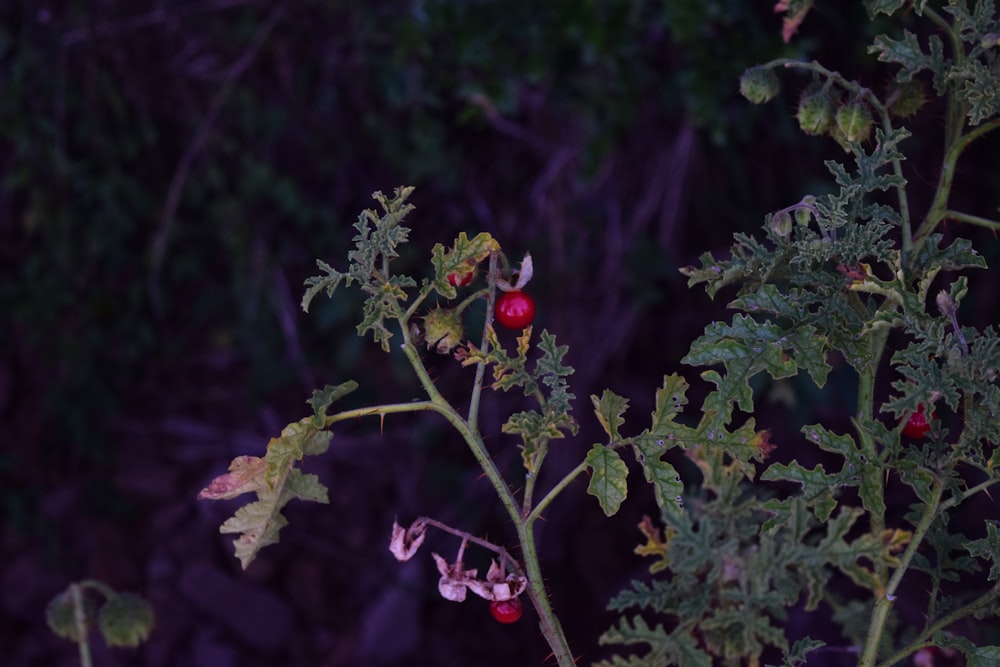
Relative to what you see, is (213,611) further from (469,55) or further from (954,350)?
(954,350)

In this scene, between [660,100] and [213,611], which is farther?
[213,611]

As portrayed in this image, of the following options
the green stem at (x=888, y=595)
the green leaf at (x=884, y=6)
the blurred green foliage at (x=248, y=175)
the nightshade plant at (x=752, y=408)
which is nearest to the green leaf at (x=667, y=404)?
the nightshade plant at (x=752, y=408)

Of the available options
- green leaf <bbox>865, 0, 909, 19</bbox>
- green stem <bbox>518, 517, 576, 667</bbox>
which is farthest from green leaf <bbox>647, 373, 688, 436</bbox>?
green leaf <bbox>865, 0, 909, 19</bbox>

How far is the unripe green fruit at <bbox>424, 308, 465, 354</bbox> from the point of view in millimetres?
1201

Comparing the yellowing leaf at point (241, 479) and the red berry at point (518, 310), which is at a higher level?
the red berry at point (518, 310)

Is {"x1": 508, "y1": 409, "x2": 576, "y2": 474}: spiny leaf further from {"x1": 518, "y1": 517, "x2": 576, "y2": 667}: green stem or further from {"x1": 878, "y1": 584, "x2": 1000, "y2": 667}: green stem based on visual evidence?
{"x1": 878, "y1": 584, "x2": 1000, "y2": 667}: green stem

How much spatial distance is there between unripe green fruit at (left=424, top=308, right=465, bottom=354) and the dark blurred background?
5.27ft

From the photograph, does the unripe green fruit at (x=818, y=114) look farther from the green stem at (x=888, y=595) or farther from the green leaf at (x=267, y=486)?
the green leaf at (x=267, y=486)

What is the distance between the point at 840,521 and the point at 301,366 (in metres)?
2.42

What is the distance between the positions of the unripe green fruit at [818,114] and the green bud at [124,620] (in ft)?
4.04

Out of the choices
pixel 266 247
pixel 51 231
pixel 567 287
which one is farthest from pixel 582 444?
pixel 51 231

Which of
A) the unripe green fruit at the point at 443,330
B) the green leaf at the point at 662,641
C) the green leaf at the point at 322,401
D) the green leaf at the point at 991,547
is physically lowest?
the green leaf at the point at 662,641

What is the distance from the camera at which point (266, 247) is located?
3.29m

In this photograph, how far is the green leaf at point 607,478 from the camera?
1.13 m
